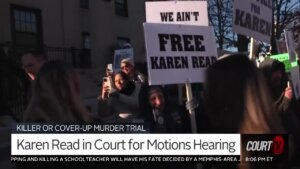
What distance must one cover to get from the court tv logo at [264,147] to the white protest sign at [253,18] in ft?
9.55

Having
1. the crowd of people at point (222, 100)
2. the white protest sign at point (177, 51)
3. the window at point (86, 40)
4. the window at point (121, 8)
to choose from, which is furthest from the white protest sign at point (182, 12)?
the window at point (121, 8)

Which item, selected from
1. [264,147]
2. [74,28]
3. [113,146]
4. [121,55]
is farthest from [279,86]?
[74,28]

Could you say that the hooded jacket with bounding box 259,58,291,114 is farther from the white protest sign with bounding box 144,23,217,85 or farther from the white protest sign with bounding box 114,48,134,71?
the white protest sign with bounding box 114,48,134,71

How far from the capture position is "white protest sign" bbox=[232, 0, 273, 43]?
6.14m

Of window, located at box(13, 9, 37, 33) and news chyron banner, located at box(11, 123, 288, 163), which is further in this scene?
window, located at box(13, 9, 37, 33)

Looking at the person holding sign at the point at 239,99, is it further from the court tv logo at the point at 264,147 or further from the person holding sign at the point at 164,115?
the person holding sign at the point at 164,115

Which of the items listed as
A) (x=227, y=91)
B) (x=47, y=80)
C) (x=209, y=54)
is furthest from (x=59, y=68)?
(x=209, y=54)

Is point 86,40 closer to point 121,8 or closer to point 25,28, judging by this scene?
point 121,8

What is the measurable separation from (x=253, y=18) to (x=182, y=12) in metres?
0.81

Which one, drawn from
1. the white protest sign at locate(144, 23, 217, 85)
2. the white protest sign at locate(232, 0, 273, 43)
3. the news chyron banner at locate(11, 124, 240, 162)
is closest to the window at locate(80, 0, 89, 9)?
the white protest sign at locate(232, 0, 273, 43)

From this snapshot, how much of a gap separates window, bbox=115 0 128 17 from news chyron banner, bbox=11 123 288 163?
25.2 metres

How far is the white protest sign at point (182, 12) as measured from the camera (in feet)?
20.3

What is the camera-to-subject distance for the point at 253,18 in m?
6.42

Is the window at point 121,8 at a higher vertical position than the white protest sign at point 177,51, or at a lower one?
higher
